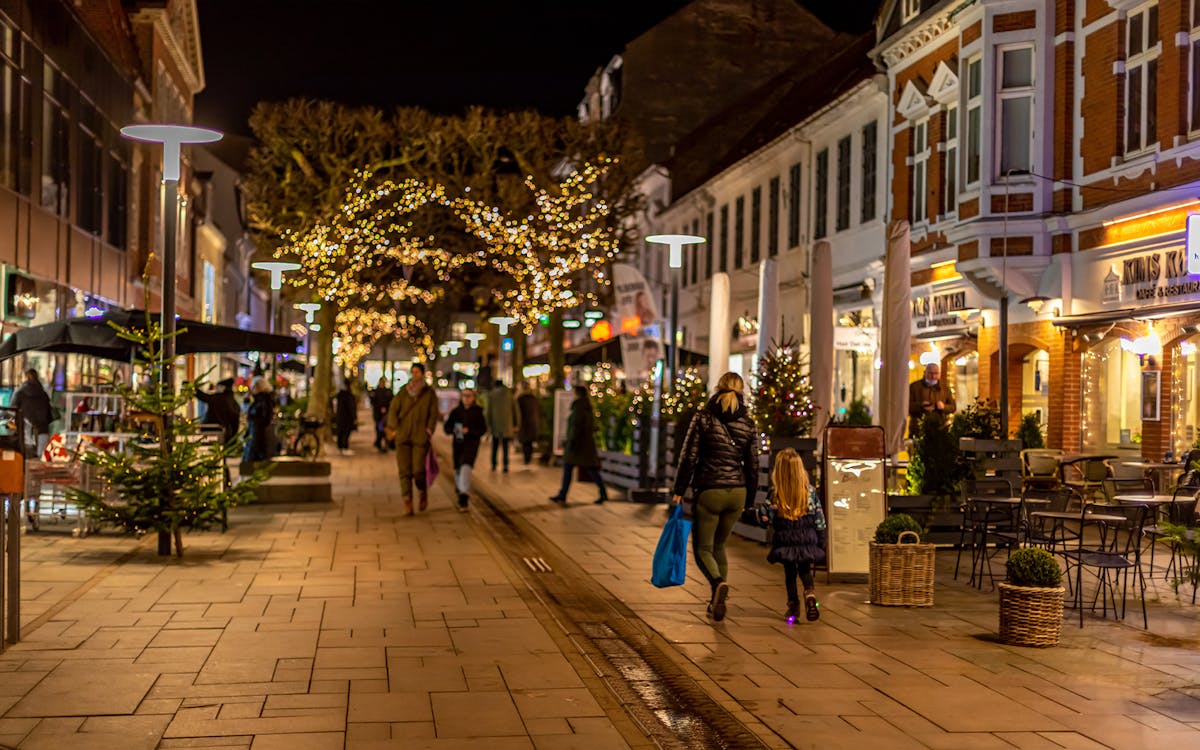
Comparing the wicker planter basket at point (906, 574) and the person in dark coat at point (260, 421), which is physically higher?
the person in dark coat at point (260, 421)

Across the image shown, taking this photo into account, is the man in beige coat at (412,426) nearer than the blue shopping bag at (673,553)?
No

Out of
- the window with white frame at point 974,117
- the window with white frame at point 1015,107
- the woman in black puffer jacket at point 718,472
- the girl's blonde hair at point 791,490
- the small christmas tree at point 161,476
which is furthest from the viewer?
the window with white frame at point 974,117

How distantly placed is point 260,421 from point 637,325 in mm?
6413

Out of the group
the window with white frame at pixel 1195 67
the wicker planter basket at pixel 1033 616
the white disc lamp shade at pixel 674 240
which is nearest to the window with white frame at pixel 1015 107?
the window with white frame at pixel 1195 67

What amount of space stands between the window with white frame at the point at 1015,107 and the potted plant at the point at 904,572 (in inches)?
500

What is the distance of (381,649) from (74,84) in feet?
72.2

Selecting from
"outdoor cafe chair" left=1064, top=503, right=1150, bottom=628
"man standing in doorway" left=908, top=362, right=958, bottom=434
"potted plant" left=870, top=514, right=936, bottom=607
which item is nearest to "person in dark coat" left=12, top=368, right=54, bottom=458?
"man standing in doorway" left=908, top=362, right=958, bottom=434

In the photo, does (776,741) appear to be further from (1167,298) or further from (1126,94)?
(1126,94)

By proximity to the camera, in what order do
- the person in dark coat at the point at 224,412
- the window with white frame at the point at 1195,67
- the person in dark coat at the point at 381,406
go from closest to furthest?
the window with white frame at the point at 1195,67
the person in dark coat at the point at 224,412
the person in dark coat at the point at 381,406

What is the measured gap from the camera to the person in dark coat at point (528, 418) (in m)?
30.8

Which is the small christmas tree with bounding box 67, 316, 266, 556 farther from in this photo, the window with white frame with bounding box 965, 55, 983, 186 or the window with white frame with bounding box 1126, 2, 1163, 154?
the window with white frame with bounding box 965, 55, 983, 186


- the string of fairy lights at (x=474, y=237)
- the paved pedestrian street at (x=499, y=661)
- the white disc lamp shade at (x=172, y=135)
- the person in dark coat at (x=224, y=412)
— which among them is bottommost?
the paved pedestrian street at (x=499, y=661)

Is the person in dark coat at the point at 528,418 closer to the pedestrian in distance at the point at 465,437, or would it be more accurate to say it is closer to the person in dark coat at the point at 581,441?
the person in dark coat at the point at 581,441

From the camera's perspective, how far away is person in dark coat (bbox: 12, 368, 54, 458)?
2030cm
